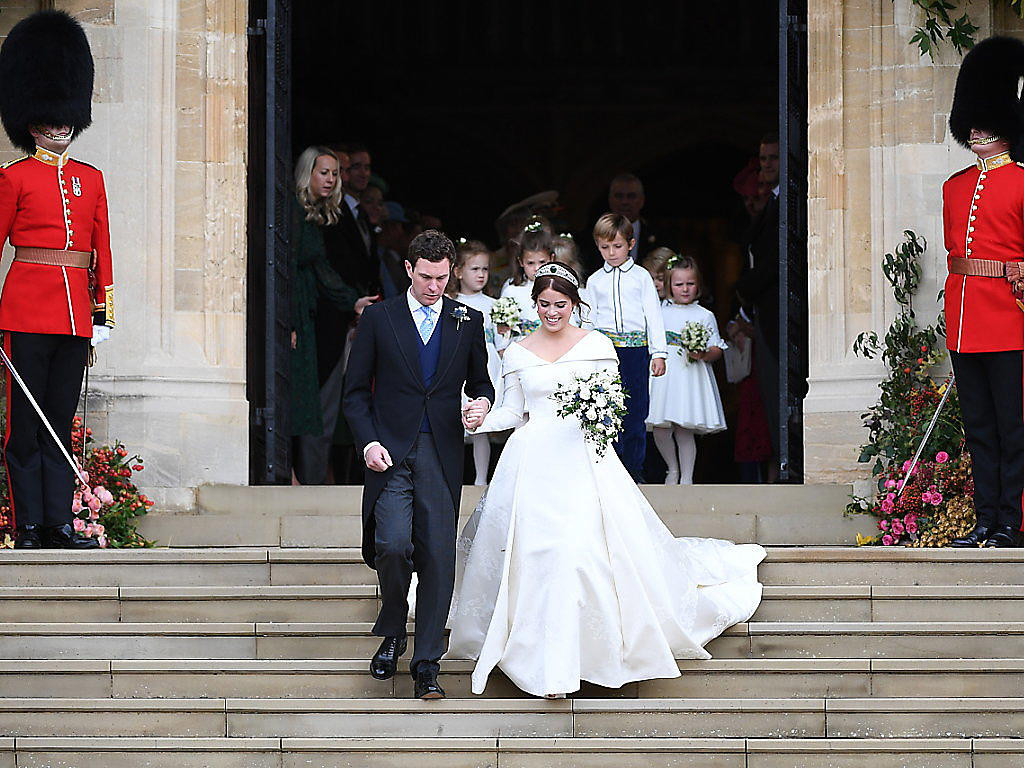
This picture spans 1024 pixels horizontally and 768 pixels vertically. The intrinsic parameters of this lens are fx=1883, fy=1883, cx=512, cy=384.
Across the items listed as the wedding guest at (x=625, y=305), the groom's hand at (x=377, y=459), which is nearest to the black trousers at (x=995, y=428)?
the wedding guest at (x=625, y=305)

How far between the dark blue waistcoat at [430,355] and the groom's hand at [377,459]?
352mm

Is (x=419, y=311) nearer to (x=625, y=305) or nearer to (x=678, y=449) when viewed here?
(x=625, y=305)

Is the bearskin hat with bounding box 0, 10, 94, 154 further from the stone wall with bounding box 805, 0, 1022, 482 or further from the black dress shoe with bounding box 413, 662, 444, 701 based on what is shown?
the stone wall with bounding box 805, 0, 1022, 482

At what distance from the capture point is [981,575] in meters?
7.85

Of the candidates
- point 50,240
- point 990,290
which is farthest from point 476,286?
point 990,290

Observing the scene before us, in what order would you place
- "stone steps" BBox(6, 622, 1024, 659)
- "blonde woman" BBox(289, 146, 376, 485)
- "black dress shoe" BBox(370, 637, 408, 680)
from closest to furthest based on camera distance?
"black dress shoe" BBox(370, 637, 408, 680) < "stone steps" BBox(6, 622, 1024, 659) < "blonde woman" BBox(289, 146, 376, 485)

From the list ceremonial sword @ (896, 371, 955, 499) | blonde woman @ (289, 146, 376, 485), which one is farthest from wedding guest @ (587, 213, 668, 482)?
blonde woman @ (289, 146, 376, 485)

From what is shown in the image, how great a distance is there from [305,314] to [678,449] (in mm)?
2311

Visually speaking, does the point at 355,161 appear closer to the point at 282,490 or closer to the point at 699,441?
the point at 282,490

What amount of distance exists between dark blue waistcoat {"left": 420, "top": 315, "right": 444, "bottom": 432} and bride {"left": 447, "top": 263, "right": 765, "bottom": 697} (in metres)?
0.37

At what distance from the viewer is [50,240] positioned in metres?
8.67

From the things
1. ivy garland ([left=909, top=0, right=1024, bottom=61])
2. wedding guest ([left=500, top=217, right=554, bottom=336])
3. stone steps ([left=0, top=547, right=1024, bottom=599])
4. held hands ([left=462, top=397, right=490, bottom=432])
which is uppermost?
ivy garland ([left=909, top=0, right=1024, bottom=61])

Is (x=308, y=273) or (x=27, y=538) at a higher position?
Answer: (x=308, y=273)

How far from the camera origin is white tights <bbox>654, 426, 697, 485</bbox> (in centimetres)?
1083
